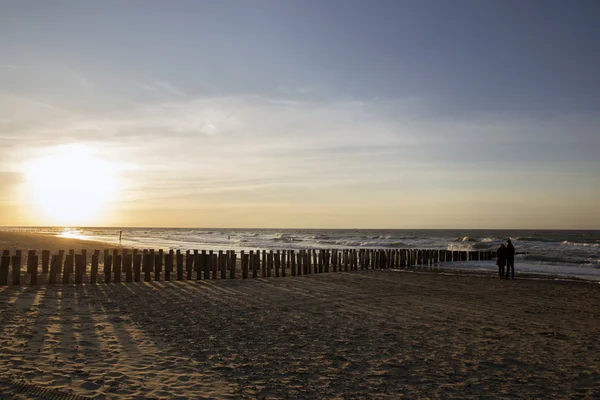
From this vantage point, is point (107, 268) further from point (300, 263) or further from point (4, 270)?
point (300, 263)

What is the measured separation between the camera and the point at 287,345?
7.66 meters

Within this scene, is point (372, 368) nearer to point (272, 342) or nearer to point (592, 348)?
point (272, 342)

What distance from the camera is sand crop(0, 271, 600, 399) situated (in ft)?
18.7

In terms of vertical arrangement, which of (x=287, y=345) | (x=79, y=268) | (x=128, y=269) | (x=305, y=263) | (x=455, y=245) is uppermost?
(x=79, y=268)

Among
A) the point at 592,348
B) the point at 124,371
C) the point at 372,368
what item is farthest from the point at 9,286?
the point at 592,348

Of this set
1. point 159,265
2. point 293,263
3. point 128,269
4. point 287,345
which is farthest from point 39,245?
point 287,345

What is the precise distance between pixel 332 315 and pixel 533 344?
3.92 m

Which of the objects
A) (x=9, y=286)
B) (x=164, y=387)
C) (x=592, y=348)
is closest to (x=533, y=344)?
(x=592, y=348)

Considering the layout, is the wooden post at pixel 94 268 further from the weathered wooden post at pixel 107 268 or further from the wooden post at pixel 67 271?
the wooden post at pixel 67 271

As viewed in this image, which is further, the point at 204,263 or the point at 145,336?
the point at 204,263

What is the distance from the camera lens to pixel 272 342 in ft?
25.7

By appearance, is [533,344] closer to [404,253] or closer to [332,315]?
[332,315]

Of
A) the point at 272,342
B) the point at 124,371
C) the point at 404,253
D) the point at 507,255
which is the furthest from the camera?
the point at 404,253

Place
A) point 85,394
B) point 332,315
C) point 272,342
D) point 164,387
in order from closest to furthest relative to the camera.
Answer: point 85,394 < point 164,387 < point 272,342 < point 332,315
